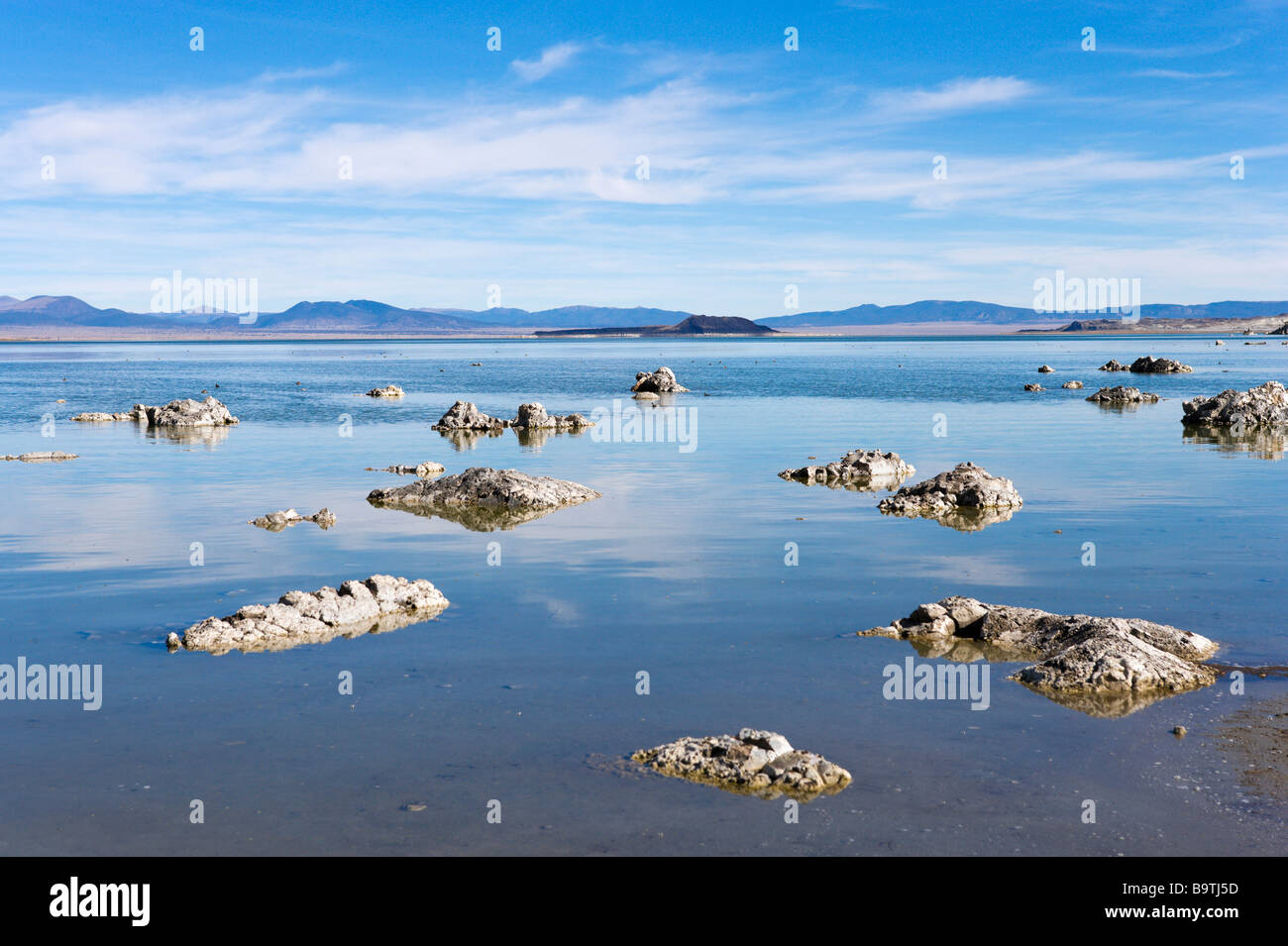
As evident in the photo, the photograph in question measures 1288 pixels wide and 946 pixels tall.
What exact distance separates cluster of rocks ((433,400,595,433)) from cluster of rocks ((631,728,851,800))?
3411cm

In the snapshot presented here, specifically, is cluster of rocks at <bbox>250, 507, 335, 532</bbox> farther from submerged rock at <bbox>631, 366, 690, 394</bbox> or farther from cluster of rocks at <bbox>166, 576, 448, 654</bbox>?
submerged rock at <bbox>631, 366, 690, 394</bbox>

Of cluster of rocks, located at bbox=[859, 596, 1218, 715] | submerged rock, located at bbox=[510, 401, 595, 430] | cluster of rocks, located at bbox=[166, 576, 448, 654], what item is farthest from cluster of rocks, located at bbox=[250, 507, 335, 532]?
submerged rock, located at bbox=[510, 401, 595, 430]

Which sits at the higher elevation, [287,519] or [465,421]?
[465,421]

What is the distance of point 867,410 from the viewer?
5425 centimetres

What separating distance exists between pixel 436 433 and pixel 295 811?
33.8 metres

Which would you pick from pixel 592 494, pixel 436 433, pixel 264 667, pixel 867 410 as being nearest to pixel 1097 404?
pixel 867 410

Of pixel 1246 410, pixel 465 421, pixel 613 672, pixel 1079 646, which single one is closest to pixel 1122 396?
pixel 1246 410

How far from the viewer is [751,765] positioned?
360 inches

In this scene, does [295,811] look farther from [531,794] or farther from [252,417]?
[252,417]

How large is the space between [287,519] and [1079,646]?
48.1ft

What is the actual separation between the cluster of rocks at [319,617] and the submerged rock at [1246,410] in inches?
1500

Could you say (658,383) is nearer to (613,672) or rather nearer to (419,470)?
(419,470)

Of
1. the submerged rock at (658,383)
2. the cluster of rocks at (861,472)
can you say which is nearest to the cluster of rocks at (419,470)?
the cluster of rocks at (861,472)
